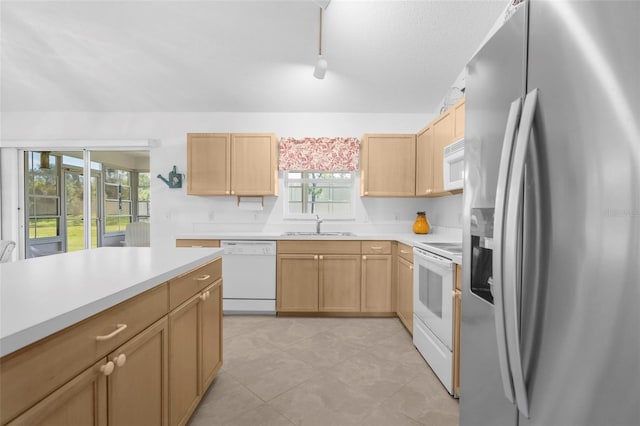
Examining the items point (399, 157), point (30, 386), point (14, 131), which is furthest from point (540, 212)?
point (14, 131)

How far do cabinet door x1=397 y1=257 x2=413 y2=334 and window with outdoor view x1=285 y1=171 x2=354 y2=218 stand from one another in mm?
1255

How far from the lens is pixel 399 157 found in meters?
3.52

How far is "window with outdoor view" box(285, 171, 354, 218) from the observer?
397cm

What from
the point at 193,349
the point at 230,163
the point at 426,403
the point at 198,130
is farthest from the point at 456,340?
the point at 198,130

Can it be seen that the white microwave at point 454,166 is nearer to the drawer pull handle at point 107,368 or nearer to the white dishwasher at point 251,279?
the white dishwasher at point 251,279

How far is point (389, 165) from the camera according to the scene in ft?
11.6

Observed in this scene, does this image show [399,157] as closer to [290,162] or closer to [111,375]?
[290,162]

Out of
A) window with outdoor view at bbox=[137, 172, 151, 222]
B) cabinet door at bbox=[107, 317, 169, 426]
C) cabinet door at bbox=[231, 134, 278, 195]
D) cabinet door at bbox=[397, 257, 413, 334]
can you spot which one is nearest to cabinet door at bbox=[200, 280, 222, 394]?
cabinet door at bbox=[107, 317, 169, 426]

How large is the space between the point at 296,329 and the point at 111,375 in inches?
84.0

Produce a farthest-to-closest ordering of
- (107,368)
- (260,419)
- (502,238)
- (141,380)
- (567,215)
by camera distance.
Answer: (260,419)
(141,380)
(107,368)
(502,238)
(567,215)

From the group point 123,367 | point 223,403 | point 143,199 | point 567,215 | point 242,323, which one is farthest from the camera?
point 143,199

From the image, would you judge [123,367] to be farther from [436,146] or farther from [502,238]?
[436,146]

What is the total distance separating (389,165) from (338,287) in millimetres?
1600

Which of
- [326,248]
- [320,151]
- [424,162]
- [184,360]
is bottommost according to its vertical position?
[184,360]
